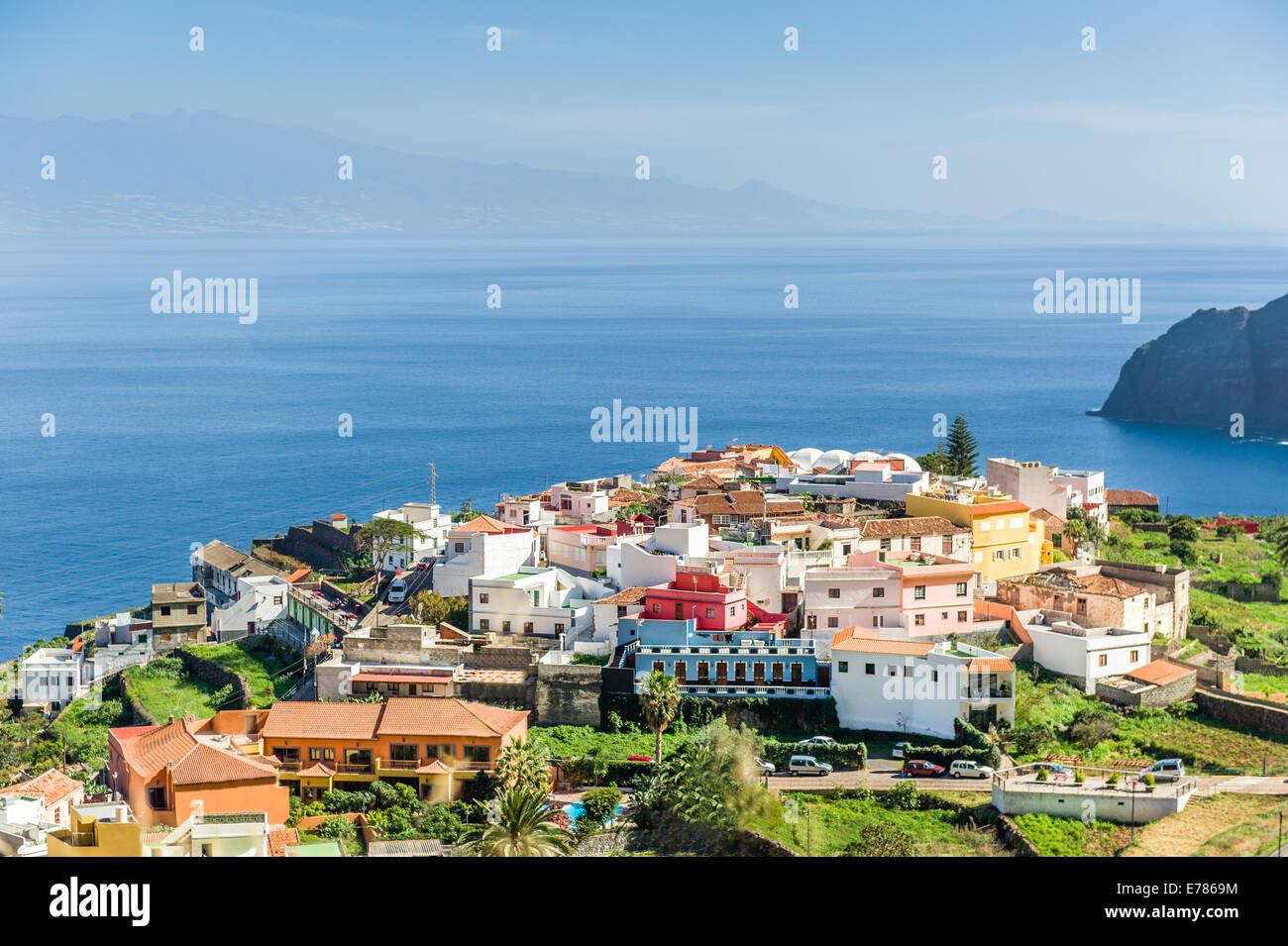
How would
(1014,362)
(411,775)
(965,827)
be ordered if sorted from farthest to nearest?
(1014,362)
(411,775)
(965,827)

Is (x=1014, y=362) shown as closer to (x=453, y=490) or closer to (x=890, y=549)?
(x=453, y=490)

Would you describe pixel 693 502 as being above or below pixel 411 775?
above

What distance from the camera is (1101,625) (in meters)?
21.9

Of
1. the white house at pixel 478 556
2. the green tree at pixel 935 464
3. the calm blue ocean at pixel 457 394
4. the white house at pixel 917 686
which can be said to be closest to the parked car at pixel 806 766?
the white house at pixel 917 686

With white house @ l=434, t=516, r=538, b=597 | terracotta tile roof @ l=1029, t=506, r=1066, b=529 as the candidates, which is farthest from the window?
terracotta tile roof @ l=1029, t=506, r=1066, b=529

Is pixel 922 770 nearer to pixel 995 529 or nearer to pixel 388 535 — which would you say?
pixel 995 529

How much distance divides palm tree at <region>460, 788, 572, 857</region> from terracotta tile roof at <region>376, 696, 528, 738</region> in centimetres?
386

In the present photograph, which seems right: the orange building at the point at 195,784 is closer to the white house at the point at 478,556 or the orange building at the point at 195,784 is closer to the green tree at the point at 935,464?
the white house at the point at 478,556

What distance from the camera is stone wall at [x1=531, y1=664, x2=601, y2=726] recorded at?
66.5ft

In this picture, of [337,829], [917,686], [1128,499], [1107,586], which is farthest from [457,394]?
[337,829]

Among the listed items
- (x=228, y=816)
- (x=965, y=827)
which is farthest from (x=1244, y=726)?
(x=228, y=816)

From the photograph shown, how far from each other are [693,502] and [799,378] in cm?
5567

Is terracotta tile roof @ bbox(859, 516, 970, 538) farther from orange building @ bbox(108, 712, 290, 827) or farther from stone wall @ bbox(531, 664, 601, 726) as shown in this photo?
orange building @ bbox(108, 712, 290, 827)

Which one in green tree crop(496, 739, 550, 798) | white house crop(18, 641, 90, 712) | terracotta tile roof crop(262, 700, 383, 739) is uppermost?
terracotta tile roof crop(262, 700, 383, 739)
